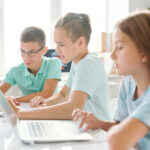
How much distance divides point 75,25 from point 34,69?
0.77m

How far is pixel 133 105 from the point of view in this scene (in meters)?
0.95

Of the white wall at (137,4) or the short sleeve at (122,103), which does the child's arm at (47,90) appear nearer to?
the short sleeve at (122,103)

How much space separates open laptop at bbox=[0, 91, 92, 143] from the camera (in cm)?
89

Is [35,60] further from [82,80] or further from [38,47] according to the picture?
[82,80]

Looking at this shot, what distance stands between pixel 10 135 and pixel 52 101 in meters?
0.68

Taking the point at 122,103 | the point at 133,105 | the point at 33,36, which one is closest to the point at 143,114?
the point at 133,105

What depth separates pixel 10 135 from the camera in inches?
38.7

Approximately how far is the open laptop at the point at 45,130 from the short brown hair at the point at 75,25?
50 centimetres

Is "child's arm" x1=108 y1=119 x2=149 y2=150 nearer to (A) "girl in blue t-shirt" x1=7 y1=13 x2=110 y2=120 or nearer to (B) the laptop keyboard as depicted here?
(B) the laptop keyboard

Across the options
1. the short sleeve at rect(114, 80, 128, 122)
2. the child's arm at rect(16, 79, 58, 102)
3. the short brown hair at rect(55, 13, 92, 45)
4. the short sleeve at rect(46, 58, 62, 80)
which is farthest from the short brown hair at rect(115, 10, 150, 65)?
the short sleeve at rect(46, 58, 62, 80)

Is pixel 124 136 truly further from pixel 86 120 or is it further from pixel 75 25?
pixel 75 25

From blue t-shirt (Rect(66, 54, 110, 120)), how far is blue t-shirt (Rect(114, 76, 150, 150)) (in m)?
0.30

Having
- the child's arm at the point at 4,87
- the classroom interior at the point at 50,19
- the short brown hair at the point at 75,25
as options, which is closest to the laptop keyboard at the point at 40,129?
the short brown hair at the point at 75,25

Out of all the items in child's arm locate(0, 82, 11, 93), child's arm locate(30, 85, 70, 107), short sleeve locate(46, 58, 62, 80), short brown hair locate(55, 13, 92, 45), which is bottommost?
child's arm locate(0, 82, 11, 93)
